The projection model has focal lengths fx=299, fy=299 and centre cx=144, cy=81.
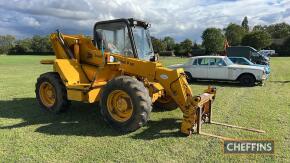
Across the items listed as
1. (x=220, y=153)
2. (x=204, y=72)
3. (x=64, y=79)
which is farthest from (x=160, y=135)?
(x=204, y=72)

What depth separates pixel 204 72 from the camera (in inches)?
648

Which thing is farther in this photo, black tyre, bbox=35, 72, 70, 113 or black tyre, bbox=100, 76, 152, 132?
black tyre, bbox=35, 72, 70, 113

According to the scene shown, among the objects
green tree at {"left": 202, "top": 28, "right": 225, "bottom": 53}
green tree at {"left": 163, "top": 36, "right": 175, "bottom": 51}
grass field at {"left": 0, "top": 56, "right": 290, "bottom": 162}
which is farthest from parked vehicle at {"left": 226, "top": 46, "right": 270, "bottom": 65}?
green tree at {"left": 163, "top": 36, "right": 175, "bottom": 51}

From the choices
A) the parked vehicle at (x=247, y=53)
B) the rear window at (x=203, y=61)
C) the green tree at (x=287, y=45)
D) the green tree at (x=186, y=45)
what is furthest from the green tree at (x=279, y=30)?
the rear window at (x=203, y=61)

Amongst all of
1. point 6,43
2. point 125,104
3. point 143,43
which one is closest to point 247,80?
point 143,43

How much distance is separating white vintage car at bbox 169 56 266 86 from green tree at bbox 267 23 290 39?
10025 cm

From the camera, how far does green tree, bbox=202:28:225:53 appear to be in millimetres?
79000

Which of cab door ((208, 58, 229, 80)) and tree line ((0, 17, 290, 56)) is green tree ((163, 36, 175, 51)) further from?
cab door ((208, 58, 229, 80))

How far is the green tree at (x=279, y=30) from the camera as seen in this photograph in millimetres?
107438

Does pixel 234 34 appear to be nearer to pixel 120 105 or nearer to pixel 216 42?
pixel 216 42

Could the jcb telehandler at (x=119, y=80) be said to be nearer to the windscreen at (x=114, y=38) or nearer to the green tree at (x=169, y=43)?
the windscreen at (x=114, y=38)

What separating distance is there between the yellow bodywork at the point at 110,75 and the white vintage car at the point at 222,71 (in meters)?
8.80

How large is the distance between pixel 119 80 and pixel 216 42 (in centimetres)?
7649

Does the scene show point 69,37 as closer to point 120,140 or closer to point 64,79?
point 64,79
